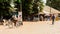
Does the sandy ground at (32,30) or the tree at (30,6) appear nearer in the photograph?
the sandy ground at (32,30)

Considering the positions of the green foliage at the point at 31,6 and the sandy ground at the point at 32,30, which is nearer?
the sandy ground at the point at 32,30

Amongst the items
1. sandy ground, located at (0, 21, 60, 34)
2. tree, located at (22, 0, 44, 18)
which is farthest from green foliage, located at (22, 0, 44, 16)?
sandy ground, located at (0, 21, 60, 34)

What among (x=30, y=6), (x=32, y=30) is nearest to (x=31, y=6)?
(x=30, y=6)

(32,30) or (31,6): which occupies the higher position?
(32,30)

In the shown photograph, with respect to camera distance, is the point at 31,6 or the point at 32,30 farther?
the point at 31,6

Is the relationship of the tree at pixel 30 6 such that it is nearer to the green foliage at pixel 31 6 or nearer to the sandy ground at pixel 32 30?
the green foliage at pixel 31 6

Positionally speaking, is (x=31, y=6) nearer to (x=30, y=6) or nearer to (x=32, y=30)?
(x=30, y=6)

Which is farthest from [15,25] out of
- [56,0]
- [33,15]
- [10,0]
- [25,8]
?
[56,0]

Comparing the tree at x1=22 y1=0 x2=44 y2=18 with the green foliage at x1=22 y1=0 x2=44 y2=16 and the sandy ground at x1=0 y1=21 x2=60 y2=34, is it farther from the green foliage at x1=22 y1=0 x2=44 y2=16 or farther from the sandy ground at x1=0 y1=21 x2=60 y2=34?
the sandy ground at x1=0 y1=21 x2=60 y2=34

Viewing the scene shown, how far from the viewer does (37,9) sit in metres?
51.5

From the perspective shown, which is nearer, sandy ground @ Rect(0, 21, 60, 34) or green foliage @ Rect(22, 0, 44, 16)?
sandy ground @ Rect(0, 21, 60, 34)

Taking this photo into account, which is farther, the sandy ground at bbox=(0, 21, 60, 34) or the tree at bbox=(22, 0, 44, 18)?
the tree at bbox=(22, 0, 44, 18)

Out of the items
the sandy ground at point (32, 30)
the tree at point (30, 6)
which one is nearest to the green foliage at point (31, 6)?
the tree at point (30, 6)

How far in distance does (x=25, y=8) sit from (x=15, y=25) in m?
22.9
